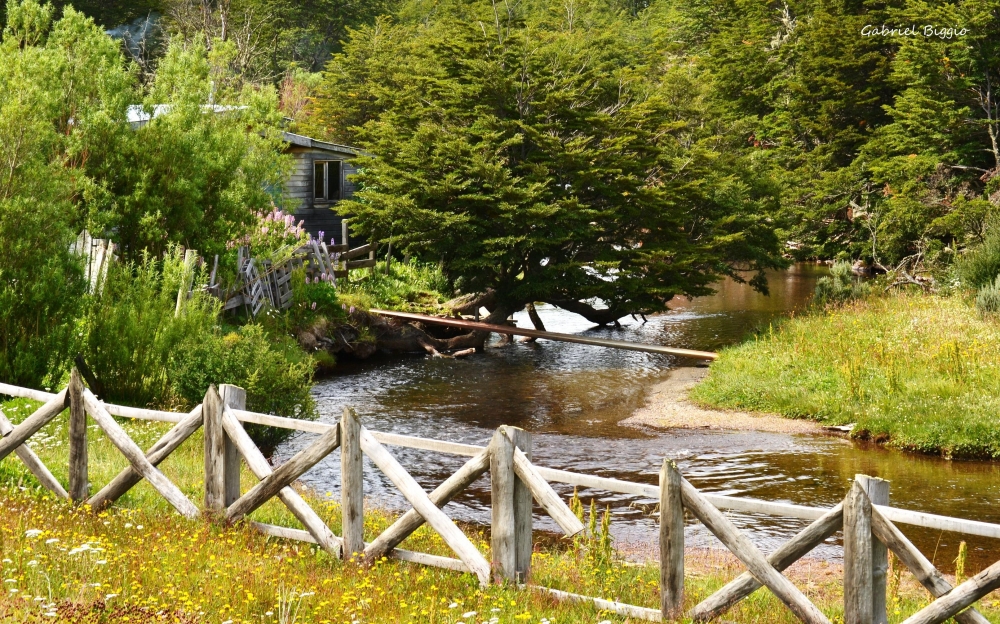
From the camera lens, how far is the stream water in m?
11.8

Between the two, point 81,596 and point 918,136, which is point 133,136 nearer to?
point 81,596

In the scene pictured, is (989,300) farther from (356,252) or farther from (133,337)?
(133,337)

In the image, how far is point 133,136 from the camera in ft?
51.7

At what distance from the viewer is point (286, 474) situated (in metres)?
7.51

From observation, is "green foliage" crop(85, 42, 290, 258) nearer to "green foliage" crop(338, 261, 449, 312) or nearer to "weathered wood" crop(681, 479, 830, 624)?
"green foliage" crop(338, 261, 449, 312)

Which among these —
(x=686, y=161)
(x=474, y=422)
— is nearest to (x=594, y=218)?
(x=686, y=161)

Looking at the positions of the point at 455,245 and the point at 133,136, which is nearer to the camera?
the point at 133,136

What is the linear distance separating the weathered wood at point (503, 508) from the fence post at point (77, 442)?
3.89 meters

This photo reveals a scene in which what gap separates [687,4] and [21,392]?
60.0m

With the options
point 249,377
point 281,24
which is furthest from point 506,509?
point 281,24

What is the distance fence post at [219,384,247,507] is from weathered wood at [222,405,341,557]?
121 mm

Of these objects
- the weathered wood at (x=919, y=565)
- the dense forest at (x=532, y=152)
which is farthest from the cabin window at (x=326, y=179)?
the weathered wood at (x=919, y=565)

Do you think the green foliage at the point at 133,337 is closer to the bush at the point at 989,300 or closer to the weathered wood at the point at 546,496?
the weathered wood at the point at 546,496

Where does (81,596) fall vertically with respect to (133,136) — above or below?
below
